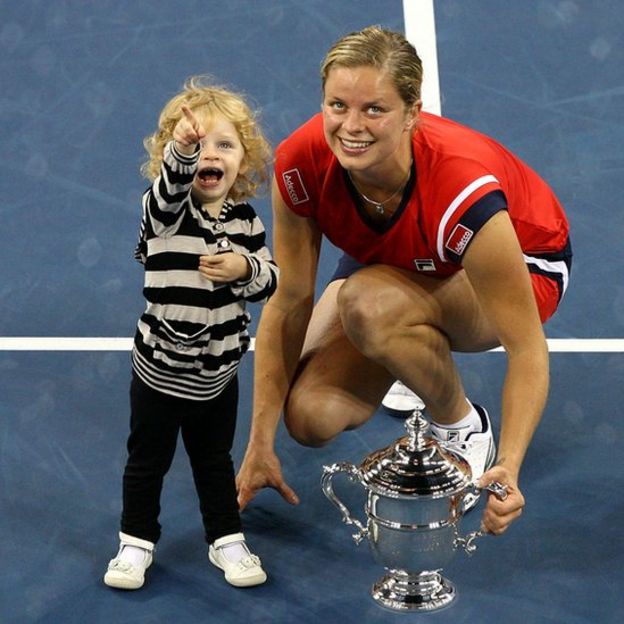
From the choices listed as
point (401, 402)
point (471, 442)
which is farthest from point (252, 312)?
point (471, 442)

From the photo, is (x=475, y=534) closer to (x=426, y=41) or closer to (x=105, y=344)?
(x=105, y=344)

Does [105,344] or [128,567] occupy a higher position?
[105,344]

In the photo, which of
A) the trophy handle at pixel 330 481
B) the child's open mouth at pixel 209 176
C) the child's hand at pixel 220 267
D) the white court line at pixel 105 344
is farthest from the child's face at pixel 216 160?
the white court line at pixel 105 344

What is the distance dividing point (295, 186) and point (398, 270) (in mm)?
290

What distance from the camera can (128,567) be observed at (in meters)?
3.26

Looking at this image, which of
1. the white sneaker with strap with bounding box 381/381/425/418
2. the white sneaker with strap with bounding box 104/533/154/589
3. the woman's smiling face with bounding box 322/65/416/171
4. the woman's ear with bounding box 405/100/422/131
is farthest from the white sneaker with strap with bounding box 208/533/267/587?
the woman's ear with bounding box 405/100/422/131

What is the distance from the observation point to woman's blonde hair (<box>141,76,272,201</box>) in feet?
10.3

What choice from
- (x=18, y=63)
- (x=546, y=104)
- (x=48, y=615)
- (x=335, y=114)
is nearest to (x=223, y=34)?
(x=18, y=63)

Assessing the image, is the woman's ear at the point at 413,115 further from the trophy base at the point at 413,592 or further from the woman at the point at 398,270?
the trophy base at the point at 413,592

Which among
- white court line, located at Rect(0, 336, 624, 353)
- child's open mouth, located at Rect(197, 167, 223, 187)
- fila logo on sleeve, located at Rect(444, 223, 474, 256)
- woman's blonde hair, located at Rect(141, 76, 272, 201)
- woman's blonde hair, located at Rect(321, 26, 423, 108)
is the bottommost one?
white court line, located at Rect(0, 336, 624, 353)

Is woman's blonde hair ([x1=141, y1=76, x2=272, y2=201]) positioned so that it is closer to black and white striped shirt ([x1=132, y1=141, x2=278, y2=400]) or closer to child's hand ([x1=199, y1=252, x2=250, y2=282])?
black and white striped shirt ([x1=132, y1=141, x2=278, y2=400])

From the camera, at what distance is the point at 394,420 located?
386cm

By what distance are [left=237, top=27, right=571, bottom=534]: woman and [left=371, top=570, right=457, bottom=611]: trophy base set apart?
27 centimetres

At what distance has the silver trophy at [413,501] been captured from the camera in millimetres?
3039
